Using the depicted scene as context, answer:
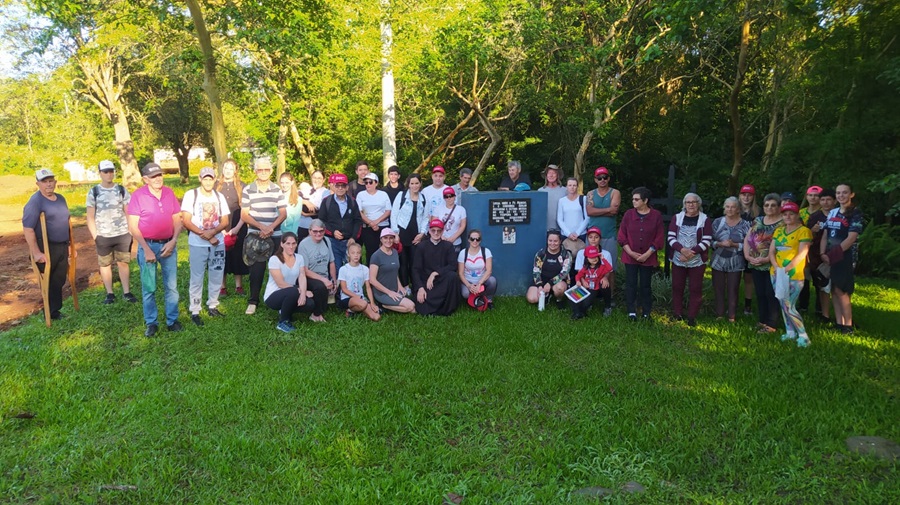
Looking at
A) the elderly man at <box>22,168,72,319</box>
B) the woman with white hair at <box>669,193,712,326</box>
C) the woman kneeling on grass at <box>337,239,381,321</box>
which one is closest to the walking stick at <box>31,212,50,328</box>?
the elderly man at <box>22,168,72,319</box>

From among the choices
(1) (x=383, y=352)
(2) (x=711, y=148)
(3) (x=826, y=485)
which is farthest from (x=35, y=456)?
(2) (x=711, y=148)

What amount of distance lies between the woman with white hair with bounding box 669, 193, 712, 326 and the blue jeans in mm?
5887

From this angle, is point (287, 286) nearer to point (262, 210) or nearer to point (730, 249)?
point (262, 210)

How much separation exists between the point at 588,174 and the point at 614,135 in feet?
4.64

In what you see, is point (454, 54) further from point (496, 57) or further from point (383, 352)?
point (383, 352)

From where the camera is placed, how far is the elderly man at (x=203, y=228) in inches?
278

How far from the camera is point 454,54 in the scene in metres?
14.8

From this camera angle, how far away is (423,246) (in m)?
7.93

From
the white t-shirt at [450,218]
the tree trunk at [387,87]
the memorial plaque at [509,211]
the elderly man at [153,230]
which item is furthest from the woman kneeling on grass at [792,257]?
the tree trunk at [387,87]

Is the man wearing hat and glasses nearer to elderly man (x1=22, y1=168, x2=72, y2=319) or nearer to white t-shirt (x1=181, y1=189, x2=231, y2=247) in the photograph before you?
elderly man (x1=22, y1=168, x2=72, y2=319)

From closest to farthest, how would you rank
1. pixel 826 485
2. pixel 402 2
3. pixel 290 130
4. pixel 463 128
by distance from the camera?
pixel 826 485 < pixel 402 2 < pixel 290 130 < pixel 463 128

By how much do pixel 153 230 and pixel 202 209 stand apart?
658 mm

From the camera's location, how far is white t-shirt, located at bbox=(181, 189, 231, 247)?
7.05 m

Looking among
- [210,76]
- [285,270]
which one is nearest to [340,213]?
[285,270]
